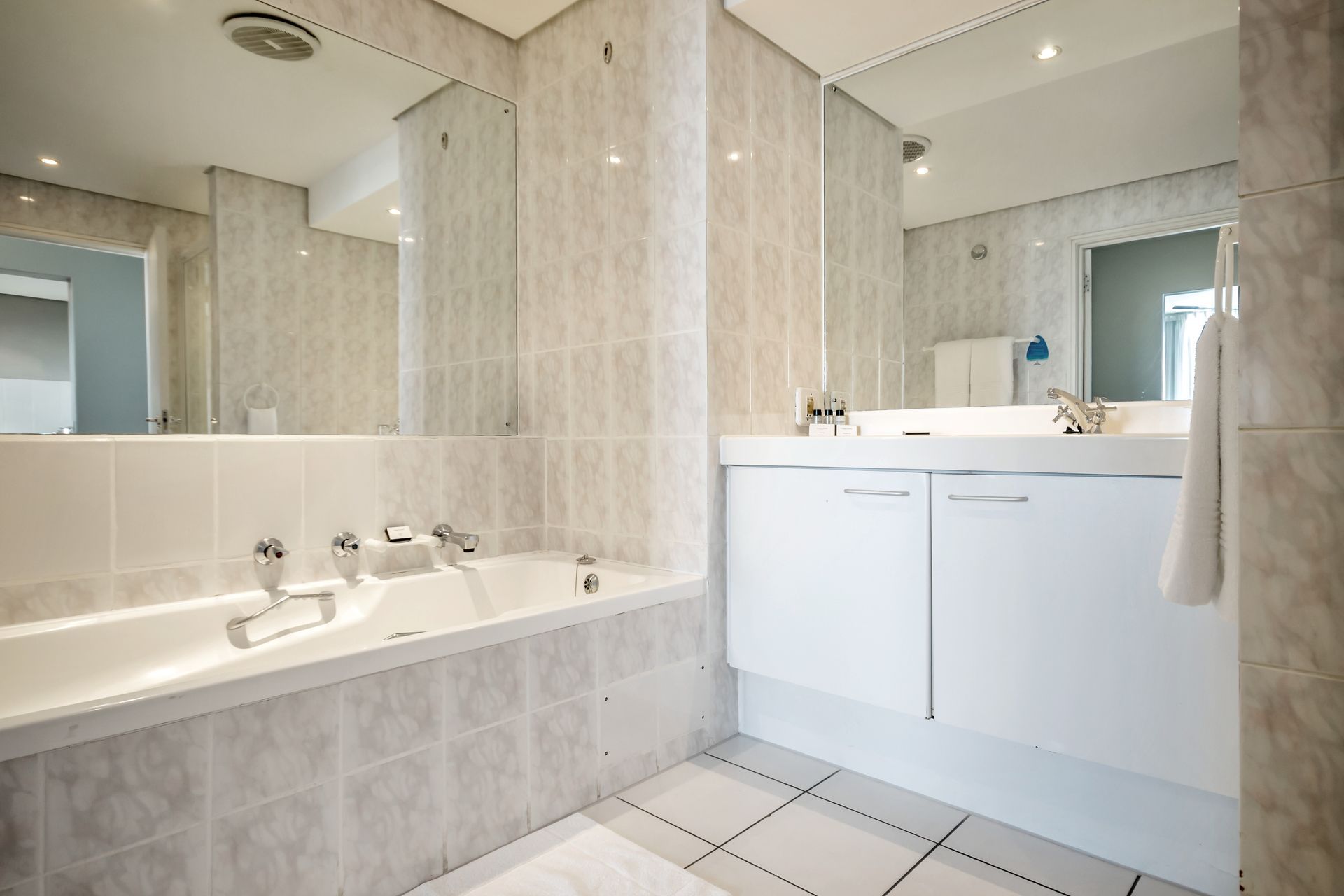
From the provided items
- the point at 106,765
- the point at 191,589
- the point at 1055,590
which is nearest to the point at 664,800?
the point at 1055,590

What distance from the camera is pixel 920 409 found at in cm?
229

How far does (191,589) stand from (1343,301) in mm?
2266

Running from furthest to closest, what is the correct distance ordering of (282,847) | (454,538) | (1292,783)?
(454,538) < (282,847) < (1292,783)

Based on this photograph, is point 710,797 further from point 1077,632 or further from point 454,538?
point 454,538

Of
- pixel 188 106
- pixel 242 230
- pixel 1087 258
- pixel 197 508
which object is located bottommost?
pixel 197 508

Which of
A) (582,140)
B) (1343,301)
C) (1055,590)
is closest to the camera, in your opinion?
(1343,301)

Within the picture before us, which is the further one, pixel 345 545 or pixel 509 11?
pixel 509 11

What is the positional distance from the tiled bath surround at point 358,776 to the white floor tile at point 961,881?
73cm

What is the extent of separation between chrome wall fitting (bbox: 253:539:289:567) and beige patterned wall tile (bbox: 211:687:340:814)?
28.1 inches

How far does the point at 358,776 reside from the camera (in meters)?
1.33

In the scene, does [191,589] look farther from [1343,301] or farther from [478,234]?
[1343,301]

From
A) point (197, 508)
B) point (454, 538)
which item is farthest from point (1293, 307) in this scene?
point (197, 508)

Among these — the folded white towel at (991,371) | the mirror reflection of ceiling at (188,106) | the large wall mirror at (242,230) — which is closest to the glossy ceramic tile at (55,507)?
the large wall mirror at (242,230)

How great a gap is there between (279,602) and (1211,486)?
2.00 meters
